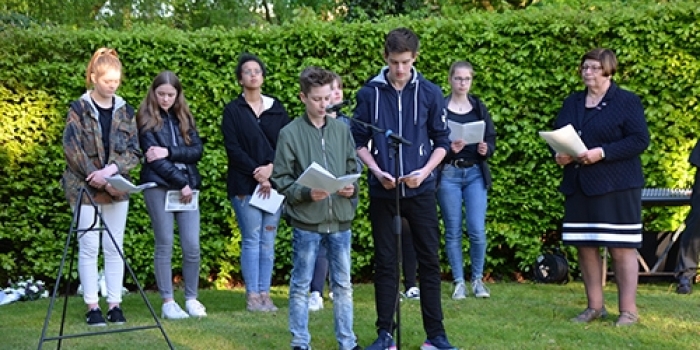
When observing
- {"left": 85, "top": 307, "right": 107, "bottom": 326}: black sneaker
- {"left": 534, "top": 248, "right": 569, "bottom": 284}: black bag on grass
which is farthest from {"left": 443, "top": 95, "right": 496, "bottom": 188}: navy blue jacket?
{"left": 85, "top": 307, "right": 107, "bottom": 326}: black sneaker

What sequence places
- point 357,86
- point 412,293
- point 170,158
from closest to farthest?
point 170,158 < point 412,293 < point 357,86

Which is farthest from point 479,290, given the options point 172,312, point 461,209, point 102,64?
point 102,64

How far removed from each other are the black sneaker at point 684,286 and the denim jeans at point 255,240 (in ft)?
11.3

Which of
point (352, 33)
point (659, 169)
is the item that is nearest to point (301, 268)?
point (352, 33)

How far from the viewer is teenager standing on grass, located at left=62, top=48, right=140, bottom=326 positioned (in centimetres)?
696

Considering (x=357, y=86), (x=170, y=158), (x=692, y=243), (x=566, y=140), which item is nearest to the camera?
(x=566, y=140)

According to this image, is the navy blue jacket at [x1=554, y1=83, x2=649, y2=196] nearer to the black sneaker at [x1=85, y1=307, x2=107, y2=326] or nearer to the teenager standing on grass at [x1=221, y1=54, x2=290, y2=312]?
the teenager standing on grass at [x1=221, y1=54, x2=290, y2=312]

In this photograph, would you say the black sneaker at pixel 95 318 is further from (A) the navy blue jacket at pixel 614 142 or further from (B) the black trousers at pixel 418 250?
(A) the navy blue jacket at pixel 614 142

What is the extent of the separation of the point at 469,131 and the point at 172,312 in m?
2.69

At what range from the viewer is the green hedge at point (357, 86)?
9.07 meters

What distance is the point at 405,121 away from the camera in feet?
19.6

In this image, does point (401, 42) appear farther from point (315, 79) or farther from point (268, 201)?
point (268, 201)

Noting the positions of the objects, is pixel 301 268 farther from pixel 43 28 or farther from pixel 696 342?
pixel 43 28

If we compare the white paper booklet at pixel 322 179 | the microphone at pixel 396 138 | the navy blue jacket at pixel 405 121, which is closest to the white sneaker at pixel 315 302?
the navy blue jacket at pixel 405 121
